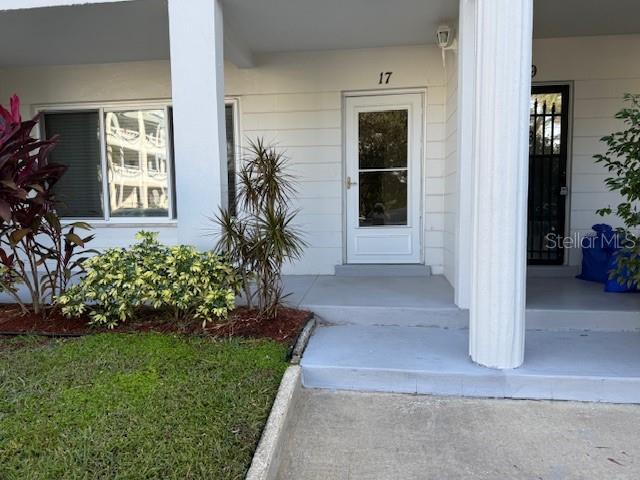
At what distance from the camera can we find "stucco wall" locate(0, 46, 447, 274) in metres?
4.89

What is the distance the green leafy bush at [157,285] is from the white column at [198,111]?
1.17 feet

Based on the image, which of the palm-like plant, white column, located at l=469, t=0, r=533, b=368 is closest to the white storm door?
the palm-like plant

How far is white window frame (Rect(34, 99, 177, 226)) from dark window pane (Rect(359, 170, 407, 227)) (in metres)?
2.39

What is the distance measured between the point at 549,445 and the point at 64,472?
229cm

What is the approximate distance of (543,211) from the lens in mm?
4918

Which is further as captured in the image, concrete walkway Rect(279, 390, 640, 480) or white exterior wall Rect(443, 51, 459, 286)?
white exterior wall Rect(443, 51, 459, 286)

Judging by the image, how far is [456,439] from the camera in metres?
2.32

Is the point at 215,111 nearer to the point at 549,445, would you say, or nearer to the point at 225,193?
the point at 225,193

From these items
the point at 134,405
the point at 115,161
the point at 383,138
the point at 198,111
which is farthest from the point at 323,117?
the point at 134,405

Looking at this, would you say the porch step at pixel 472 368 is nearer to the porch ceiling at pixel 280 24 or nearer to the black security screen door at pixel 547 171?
the black security screen door at pixel 547 171

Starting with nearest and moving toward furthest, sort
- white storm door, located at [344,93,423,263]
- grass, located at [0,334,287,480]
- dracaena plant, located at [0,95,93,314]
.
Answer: grass, located at [0,334,287,480] < dracaena plant, located at [0,95,93,314] < white storm door, located at [344,93,423,263]

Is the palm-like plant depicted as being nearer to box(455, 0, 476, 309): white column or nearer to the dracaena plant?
the dracaena plant

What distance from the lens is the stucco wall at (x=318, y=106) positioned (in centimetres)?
489

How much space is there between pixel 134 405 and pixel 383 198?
3.57 metres
